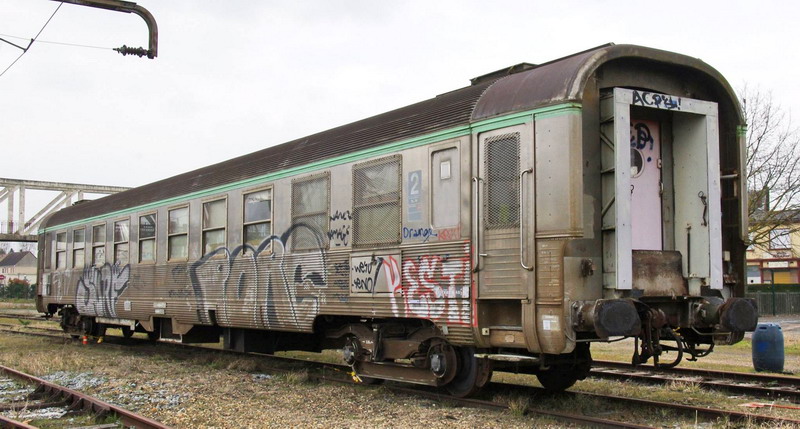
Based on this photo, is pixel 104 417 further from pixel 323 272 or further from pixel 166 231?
pixel 166 231

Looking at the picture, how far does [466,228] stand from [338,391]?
3.01 metres

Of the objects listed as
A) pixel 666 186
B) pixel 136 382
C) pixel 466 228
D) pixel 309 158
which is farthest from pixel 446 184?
pixel 136 382

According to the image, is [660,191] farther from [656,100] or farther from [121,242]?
[121,242]

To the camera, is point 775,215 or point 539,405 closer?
point 539,405

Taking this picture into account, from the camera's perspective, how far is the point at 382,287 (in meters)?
8.88

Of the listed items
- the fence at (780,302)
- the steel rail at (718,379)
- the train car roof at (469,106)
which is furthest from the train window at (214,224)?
the fence at (780,302)

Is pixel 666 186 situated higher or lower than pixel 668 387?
higher

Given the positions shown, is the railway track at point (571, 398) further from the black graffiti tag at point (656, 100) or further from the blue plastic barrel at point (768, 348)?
the blue plastic barrel at point (768, 348)

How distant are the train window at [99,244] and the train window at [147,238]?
207cm

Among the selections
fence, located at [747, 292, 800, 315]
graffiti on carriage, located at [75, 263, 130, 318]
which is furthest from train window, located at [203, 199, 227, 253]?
fence, located at [747, 292, 800, 315]

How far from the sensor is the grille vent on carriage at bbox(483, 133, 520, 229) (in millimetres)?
7441

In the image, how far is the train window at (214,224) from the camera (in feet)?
40.5

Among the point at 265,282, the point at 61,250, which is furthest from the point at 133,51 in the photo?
the point at 61,250

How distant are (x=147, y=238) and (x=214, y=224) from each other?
2789 millimetres
